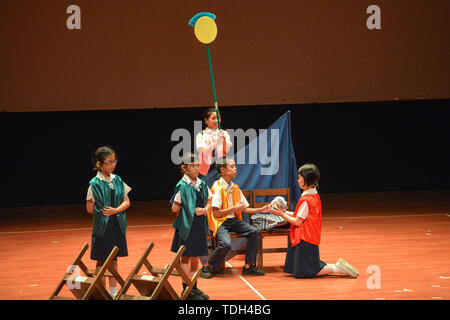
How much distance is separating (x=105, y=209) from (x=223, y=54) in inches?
168

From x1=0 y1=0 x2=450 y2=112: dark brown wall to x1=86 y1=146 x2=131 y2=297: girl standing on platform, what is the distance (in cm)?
390

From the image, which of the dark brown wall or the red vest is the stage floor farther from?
the dark brown wall

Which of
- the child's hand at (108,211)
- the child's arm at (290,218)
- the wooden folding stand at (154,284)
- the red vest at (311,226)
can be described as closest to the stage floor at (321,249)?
the red vest at (311,226)

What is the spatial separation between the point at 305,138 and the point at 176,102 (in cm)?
210

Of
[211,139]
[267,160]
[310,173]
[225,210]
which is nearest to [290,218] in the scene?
[310,173]

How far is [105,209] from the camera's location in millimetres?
4172

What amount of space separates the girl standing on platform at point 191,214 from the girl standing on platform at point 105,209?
360 millimetres

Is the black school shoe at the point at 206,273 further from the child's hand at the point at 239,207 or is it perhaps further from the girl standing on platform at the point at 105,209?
the girl standing on platform at the point at 105,209

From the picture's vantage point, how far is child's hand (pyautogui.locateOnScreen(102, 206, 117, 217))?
416cm

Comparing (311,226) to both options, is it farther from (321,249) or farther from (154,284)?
(154,284)

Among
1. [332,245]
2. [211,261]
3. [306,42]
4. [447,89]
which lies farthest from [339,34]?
[211,261]

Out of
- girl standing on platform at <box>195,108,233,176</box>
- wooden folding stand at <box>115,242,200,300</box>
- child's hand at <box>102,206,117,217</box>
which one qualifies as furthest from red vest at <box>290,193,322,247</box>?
child's hand at <box>102,206,117,217</box>

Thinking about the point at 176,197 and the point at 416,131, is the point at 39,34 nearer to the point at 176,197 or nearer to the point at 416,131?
the point at 176,197

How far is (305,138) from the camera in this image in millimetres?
9164
